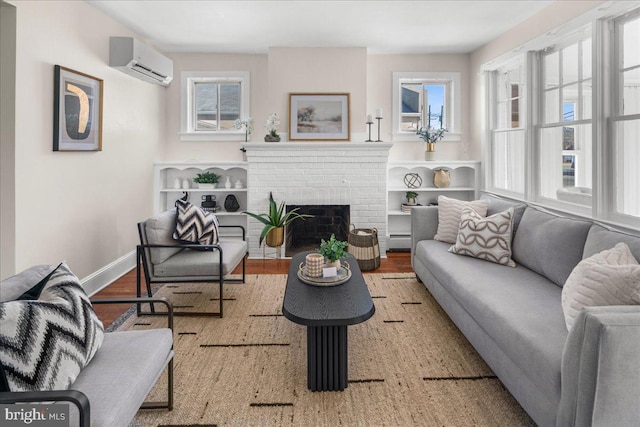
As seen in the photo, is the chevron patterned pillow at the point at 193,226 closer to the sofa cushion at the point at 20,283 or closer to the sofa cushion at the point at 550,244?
the sofa cushion at the point at 20,283

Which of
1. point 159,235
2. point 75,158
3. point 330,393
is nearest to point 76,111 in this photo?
point 75,158

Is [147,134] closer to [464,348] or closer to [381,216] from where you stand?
[381,216]

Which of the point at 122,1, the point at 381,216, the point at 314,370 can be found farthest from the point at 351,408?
the point at 122,1

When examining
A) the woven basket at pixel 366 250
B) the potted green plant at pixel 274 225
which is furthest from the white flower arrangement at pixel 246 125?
the woven basket at pixel 366 250

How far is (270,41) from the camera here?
5066 millimetres

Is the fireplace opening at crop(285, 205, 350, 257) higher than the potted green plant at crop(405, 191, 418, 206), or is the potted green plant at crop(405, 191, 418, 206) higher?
the potted green plant at crop(405, 191, 418, 206)

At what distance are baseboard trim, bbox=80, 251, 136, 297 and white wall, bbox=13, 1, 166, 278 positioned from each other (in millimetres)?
59

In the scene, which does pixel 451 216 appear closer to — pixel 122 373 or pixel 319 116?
pixel 319 116

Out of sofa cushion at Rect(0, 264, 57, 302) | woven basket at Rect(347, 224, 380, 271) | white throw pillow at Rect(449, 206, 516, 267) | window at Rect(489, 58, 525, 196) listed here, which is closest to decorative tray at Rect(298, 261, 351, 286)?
white throw pillow at Rect(449, 206, 516, 267)

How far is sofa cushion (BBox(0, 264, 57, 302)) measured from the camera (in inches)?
63.4

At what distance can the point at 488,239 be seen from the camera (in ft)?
10.7

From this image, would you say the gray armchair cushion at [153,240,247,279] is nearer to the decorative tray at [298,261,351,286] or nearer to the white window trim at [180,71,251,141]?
the decorative tray at [298,261,351,286]

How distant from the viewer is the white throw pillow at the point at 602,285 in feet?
5.60

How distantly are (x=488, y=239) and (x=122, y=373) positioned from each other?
2680mm
